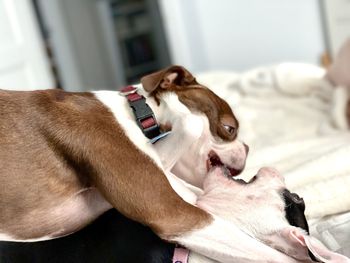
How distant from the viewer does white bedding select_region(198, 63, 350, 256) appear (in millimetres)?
1278

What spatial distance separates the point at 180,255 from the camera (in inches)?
40.5

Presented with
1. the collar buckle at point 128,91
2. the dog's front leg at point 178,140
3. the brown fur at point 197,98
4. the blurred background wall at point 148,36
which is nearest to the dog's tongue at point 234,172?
the brown fur at point 197,98

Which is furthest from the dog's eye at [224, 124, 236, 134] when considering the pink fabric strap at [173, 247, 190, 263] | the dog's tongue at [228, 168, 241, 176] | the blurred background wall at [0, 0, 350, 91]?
the blurred background wall at [0, 0, 350, 91]

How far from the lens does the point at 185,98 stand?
1.45 meters

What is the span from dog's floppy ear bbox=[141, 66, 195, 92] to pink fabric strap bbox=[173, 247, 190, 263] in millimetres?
498

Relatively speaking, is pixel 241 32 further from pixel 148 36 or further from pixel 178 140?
pixel 178 140

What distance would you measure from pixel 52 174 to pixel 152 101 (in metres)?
0.40

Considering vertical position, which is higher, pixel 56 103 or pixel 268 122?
pixel 56 103

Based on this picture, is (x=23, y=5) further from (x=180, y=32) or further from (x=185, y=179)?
(x=185, y=179)

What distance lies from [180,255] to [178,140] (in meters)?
0.34

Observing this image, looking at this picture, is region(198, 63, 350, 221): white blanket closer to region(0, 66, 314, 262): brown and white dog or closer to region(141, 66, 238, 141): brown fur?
→ region(141, 66, 238, 141): brown fur

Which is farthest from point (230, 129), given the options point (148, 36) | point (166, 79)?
point (148, 36)

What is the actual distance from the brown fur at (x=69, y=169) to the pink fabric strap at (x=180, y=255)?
0.13 ft

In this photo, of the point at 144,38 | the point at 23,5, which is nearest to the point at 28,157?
the point at 23,5
